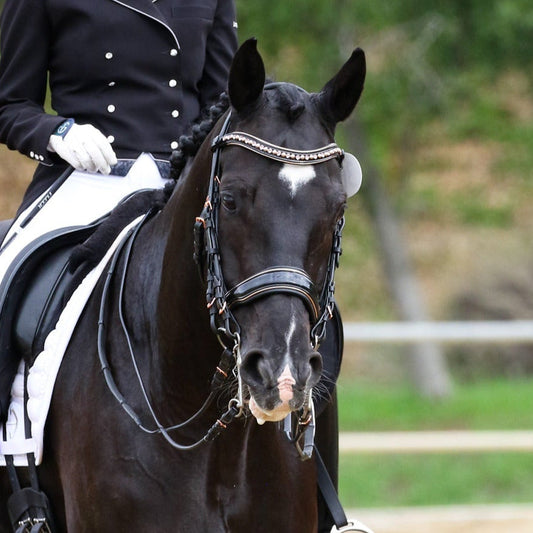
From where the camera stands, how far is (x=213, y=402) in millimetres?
3631

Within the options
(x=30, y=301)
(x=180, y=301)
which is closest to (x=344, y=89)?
(x=180, y=301)

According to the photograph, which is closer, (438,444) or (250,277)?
(250,277)

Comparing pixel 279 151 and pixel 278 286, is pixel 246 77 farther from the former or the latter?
pixel 278 286

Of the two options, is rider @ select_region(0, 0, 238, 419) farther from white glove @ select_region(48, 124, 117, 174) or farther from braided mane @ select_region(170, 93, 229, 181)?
braided mane @ select_region(170, 93, 229, 181)

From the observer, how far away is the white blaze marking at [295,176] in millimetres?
3209

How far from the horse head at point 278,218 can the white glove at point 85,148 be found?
78 cm

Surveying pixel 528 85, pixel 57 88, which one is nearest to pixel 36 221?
pixel 57 88

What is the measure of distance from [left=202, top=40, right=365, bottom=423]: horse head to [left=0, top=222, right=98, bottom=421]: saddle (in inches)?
37.6

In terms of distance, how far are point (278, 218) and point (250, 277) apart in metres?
0.17

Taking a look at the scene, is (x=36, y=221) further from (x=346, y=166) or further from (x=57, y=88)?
(x=346, y=166)

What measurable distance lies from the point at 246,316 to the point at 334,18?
30.5ft

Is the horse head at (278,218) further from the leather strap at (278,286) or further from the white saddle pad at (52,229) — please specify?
the white saddle pad at (52,229)

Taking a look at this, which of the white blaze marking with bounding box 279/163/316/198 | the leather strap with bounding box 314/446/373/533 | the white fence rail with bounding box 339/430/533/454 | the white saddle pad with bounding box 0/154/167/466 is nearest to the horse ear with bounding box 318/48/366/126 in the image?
the white blaze marking with bounding box 279/163/316/198

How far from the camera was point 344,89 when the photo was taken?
11.4 ft
